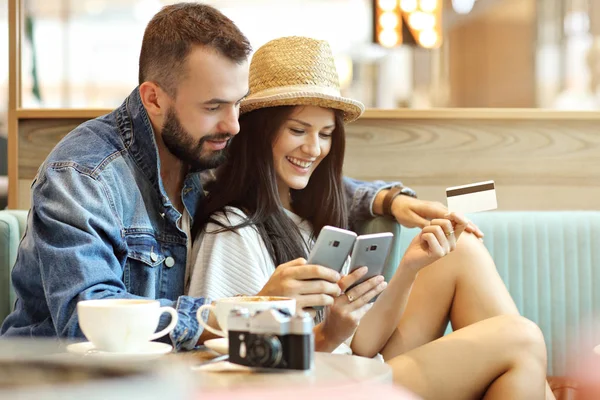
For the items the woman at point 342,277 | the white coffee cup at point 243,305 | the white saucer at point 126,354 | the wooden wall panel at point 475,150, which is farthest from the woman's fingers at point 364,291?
the wooden wall panel at point 475,150

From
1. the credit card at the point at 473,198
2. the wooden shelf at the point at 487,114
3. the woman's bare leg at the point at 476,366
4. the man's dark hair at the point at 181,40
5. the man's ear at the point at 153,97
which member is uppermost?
the man's dark hair at the point at 181,40

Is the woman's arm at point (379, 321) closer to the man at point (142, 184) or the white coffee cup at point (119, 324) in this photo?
the man at point (142, 184)

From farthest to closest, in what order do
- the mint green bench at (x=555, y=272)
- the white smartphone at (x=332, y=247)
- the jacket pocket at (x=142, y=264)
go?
the mint green bench at (x=555, y=272)
the jacket pocket at (x=142, y=264)
the white smartphone at (x=332, y=247)

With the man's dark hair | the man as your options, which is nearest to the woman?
the man

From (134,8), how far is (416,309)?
6.31 m

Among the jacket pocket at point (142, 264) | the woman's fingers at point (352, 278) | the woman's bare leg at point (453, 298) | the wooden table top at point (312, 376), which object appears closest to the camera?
the wooden table top at point (312, 376)

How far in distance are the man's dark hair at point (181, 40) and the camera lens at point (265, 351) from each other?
0.83 m

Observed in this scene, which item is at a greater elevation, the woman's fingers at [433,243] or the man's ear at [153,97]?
the man's ear at [153,97]

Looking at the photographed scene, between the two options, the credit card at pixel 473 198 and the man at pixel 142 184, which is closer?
the man at pixel 142 184

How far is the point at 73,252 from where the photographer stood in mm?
1331

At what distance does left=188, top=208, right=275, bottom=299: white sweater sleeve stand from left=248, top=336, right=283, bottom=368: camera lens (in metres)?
0.67

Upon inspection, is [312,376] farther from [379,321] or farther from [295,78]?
[295,78]

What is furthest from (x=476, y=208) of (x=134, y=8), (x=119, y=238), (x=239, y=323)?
(x=134, y=8)

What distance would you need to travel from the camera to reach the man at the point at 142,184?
4.44ft
